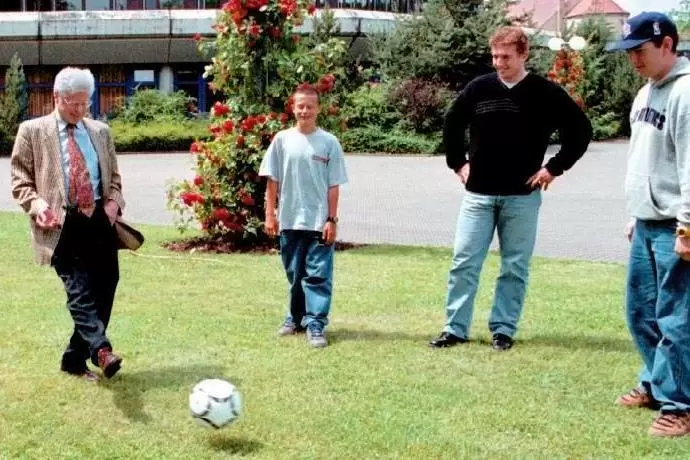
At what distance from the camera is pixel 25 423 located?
15.5 ft

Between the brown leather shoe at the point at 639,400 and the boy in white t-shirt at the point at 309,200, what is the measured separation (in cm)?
207

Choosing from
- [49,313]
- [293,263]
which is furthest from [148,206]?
[293,263]

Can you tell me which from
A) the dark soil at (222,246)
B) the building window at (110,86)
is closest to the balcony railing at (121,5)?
the building window at (110,86)

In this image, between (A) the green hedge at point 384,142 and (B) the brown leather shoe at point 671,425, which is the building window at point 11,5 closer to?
(A) the green hedge at point 384,142

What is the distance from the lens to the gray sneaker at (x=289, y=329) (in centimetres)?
666

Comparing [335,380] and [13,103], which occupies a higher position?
[335,380]

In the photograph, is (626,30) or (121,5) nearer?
(626,30)

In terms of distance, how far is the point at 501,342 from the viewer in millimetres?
6262

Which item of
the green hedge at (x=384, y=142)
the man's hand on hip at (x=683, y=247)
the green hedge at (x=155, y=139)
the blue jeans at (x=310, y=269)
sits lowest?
the green hedge at (x=155, y=139)

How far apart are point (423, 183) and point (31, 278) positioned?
14.0 meters

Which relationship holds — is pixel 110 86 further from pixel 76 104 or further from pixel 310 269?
pixel 76 104

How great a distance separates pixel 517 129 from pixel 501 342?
1368 millimetres

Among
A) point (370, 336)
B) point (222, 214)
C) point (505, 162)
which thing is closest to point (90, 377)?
point (370, 336)

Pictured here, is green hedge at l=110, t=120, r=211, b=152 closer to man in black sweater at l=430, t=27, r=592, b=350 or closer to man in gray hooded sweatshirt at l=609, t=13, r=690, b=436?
man in black sweater at l=430, t=27, r=592, b=350
